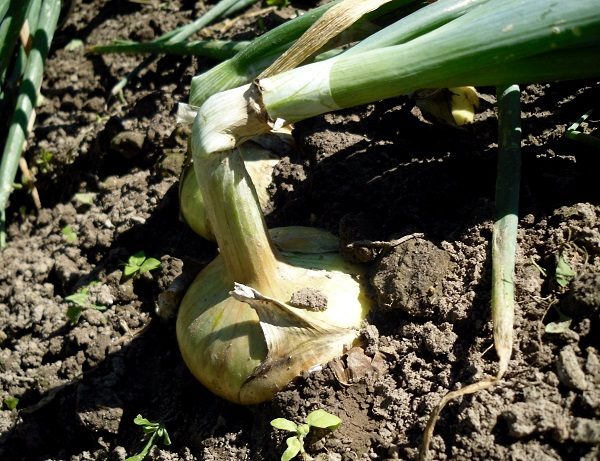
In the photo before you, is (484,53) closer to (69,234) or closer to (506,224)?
(506,224)

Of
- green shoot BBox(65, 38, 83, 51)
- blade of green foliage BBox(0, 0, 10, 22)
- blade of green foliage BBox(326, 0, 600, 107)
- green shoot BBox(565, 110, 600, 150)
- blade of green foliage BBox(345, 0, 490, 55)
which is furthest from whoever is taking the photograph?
green shoot BBox(65, 38, 83, 51)

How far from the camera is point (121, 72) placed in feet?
8.47

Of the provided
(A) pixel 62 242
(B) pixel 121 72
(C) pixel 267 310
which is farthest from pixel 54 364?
(B) pixel 121 72

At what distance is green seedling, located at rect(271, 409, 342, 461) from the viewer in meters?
1.30

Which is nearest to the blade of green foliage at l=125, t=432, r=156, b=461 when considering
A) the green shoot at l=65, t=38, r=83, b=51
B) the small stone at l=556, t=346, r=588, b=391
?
the small stone at l=556, t=346, r=588, b=391

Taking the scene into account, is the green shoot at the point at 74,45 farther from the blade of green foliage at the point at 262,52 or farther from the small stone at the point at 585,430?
the small stone at the point at 585,430

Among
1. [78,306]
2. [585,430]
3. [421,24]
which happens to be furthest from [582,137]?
[78,306]

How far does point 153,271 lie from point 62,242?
0.43 m

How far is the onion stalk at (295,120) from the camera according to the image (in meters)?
1.25

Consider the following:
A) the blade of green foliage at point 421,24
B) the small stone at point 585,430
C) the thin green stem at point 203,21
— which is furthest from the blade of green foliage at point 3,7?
the small stone at point 585,430

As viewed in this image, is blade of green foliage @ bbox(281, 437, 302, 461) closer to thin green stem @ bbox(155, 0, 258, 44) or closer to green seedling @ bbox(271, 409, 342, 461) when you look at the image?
green seedling @ bbox(271, 409, 342, 461)

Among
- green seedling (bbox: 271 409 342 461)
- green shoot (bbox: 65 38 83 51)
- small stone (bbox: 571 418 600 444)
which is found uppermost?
green shoot (bbox: 65 38 83 51)

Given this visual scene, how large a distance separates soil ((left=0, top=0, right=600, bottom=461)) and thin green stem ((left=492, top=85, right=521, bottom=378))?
0.22ft

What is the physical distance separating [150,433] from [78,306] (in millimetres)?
479
